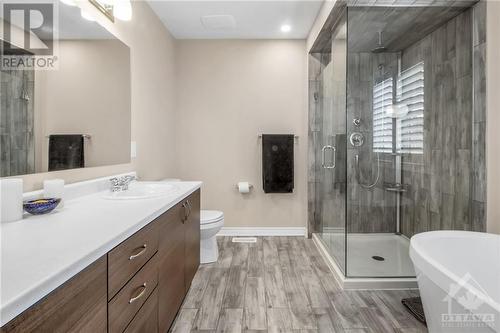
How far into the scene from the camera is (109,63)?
176 centimetres

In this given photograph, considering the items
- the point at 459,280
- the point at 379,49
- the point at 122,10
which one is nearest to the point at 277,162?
the point at 379,49

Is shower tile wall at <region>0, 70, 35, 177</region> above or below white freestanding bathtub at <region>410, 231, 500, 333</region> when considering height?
above

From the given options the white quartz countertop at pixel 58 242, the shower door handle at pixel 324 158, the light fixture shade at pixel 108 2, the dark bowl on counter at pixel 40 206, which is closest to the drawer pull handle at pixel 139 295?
the white quartz countertop at pixel 58 242

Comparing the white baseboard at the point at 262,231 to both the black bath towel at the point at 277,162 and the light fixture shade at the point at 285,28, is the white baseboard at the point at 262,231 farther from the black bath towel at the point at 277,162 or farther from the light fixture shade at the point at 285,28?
the light fixture shade at the point at 285,28

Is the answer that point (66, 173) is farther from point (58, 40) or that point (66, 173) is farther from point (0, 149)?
point (58, 40)

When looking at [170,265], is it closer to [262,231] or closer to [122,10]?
[122,10]

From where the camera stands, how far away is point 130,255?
3.10 ft

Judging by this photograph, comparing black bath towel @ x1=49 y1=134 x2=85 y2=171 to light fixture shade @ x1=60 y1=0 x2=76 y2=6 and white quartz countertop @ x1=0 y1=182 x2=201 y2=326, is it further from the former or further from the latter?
light fixture shade @ x1=60 y1=0 x2=76 y2=6

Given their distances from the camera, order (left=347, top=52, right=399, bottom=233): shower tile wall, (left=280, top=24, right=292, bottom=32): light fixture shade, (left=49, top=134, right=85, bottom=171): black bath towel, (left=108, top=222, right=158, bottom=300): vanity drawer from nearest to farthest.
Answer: (left=108, top=222, right=158, bottom=300): vanity drawer → (left=49, top=134, right=85, bottom=171): black bath towel → (left=347, top=52, right=399, bottom=233): shower tile wall → (left=280, top=24, right=292, bottom=32): light fixture shade

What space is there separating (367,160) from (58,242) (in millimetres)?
2494

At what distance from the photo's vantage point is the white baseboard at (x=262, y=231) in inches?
127

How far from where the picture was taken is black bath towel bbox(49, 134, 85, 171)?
131 centimetres

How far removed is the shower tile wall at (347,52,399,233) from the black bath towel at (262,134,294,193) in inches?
31.9

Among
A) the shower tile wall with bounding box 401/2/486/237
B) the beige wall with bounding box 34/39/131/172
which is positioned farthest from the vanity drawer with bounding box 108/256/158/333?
the shower tile wall with bounding box 401/2/486/237
